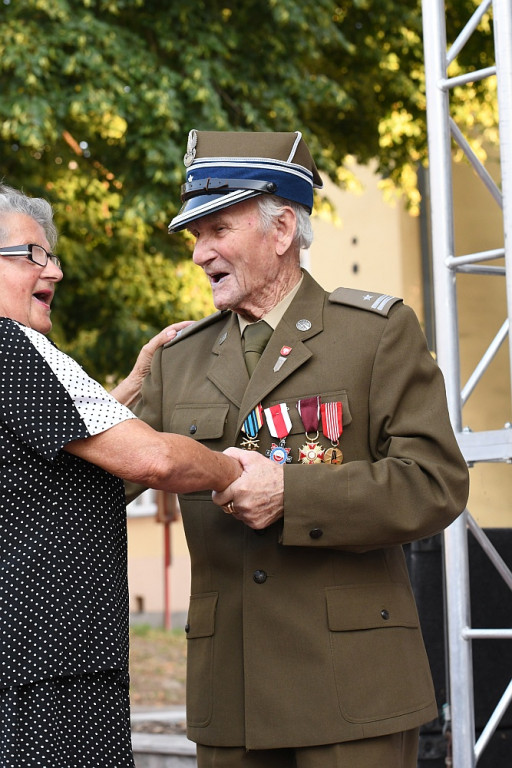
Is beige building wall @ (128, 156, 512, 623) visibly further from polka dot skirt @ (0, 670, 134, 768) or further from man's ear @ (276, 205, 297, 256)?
polka dot skirt @ (0, 670, 134, 768)

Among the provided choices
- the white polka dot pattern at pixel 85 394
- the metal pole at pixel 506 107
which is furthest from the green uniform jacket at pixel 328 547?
the metal pole at pixel 506 107

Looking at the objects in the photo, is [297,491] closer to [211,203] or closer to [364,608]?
[364,608]

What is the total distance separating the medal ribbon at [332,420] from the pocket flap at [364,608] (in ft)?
1.09

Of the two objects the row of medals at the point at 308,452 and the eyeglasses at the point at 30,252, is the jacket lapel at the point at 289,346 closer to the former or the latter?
the row of medals at the point at 308,452

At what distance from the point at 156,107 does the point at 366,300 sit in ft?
16.8

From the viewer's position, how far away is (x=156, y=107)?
764cm

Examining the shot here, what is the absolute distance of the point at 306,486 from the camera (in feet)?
8.45

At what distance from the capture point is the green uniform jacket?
2.57 metres

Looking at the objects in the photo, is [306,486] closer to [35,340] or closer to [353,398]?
[353,398]

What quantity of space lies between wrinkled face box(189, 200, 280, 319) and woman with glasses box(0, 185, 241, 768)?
1.81 feet

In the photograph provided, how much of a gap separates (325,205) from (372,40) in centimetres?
142

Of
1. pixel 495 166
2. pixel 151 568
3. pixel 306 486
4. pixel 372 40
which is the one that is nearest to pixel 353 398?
pixel 306 486

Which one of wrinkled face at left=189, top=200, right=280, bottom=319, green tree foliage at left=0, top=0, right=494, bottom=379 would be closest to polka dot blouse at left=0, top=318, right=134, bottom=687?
wrinkled face at left=189, top=200, right=280, bottom=319

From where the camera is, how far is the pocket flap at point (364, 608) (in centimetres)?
262
